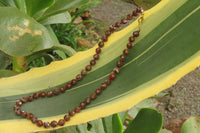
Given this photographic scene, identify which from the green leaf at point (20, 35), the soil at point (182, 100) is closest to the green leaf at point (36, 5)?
the green leaf at point (20, 35)

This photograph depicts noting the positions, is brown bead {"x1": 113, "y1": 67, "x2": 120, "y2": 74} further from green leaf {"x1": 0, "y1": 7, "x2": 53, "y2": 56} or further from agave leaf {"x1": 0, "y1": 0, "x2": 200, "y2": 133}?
green leaf {"x1": 0, "y1": 7, "x2": 53, "y2": 56}

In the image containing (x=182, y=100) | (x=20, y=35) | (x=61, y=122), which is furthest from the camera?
(x=182, y=100)

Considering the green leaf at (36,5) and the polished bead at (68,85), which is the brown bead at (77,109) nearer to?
the polished bead at (68,85)

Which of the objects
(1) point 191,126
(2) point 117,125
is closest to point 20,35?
(2) point 117,125

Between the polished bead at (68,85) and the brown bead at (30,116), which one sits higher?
the polished bead at (68,85)

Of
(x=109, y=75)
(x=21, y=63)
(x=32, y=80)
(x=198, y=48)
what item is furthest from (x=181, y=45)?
(x=21, y=63)

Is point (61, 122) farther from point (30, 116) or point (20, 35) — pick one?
point (20, 35)

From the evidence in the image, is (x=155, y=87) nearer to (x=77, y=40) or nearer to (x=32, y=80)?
(x=32, y=80)
